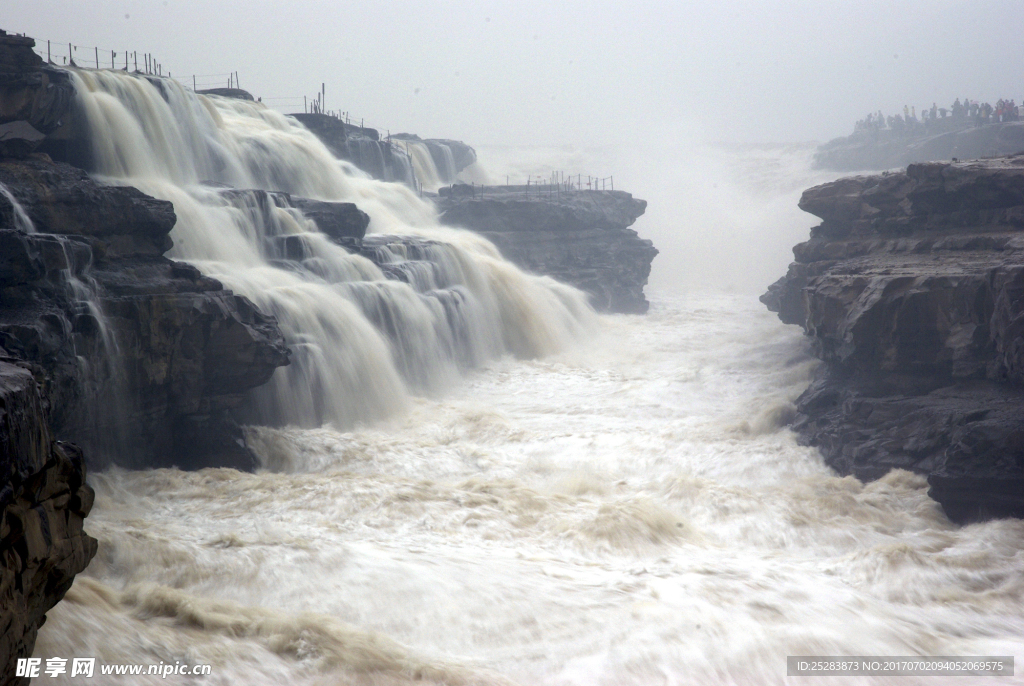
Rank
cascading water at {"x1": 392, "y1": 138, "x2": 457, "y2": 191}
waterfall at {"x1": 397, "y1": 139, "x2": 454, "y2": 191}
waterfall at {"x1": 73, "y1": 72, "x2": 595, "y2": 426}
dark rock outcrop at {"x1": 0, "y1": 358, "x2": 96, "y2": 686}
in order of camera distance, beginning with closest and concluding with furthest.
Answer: dark rock outcrop at {"x1": 0, "y1": 358, "x2": 96, "y2": 686} → waterfall at {"x1": 73, "y1": 72, "x2": 595, "y2": 426} → waterfall at {"x1": 397, "y1": 139, "x2": 454, "y2": 191} → cascading water at {"x1": 392, "y1": 138, "x2": 457, "y2": 191}

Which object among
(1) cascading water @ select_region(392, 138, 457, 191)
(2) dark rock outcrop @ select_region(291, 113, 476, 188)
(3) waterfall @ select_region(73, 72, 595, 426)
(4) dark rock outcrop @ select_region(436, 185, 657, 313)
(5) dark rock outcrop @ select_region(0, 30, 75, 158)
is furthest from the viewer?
(1) cascading water @ select_region(392, 138, 457, 191)

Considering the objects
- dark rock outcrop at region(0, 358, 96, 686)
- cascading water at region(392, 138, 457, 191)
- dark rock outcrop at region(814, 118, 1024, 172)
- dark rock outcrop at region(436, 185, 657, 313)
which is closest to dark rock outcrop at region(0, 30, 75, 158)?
dark rock outcrop at region(0, 358, 96, 686)

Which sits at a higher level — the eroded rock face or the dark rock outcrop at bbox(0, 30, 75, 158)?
the dark rock outcrop at bbox(0, 30, 75, 158)

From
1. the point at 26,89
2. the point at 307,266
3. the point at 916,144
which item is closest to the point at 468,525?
the point at 307,266

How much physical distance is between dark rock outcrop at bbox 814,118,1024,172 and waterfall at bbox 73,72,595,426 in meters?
28.4

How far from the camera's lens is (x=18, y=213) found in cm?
858

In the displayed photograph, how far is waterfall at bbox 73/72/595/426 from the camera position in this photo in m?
11.4

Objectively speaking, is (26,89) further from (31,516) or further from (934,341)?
(934,341)

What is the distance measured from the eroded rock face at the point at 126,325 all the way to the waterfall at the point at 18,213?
11 centimetres

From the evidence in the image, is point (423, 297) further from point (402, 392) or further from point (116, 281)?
point (116, 281)

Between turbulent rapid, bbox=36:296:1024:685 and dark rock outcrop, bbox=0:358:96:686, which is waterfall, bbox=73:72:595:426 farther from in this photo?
dark rock outcrop, bbox=0:358:96:686

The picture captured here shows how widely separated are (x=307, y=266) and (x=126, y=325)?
192 inches

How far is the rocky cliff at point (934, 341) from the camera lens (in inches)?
323

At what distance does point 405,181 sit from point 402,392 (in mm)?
15005
